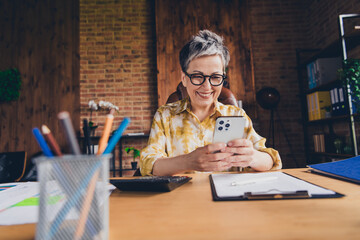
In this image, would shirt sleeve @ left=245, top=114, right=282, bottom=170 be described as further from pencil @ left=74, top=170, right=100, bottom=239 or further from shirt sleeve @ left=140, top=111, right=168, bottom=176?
pencil @ left=74, top=170, right=100, bottom=239

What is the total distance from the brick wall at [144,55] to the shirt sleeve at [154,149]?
2735 millimetres

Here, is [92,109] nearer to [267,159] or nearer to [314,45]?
[267,159]

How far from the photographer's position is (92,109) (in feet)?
13.2

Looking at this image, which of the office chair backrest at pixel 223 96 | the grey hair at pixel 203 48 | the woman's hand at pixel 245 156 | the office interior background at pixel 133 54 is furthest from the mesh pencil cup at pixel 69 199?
the office interior background at pixel 133 54

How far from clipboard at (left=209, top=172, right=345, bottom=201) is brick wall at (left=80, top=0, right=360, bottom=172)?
340 cm

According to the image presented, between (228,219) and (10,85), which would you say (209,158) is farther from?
(10,85)

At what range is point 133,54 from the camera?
4.16 m

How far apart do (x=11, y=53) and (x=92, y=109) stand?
176cm

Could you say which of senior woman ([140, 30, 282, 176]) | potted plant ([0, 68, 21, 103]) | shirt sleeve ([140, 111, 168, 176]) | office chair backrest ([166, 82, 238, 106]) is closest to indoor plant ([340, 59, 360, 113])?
office chair backrest ([166, 82, 238, 106])

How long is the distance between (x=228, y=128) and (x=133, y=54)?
12.1 ft

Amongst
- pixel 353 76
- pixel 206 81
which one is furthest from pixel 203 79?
pixel 353 76

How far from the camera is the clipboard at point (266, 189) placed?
567mm

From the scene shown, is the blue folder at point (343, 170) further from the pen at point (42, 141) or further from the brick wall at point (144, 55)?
the brick wall at point (144, 55)

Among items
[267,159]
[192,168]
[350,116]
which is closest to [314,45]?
[350,116]
